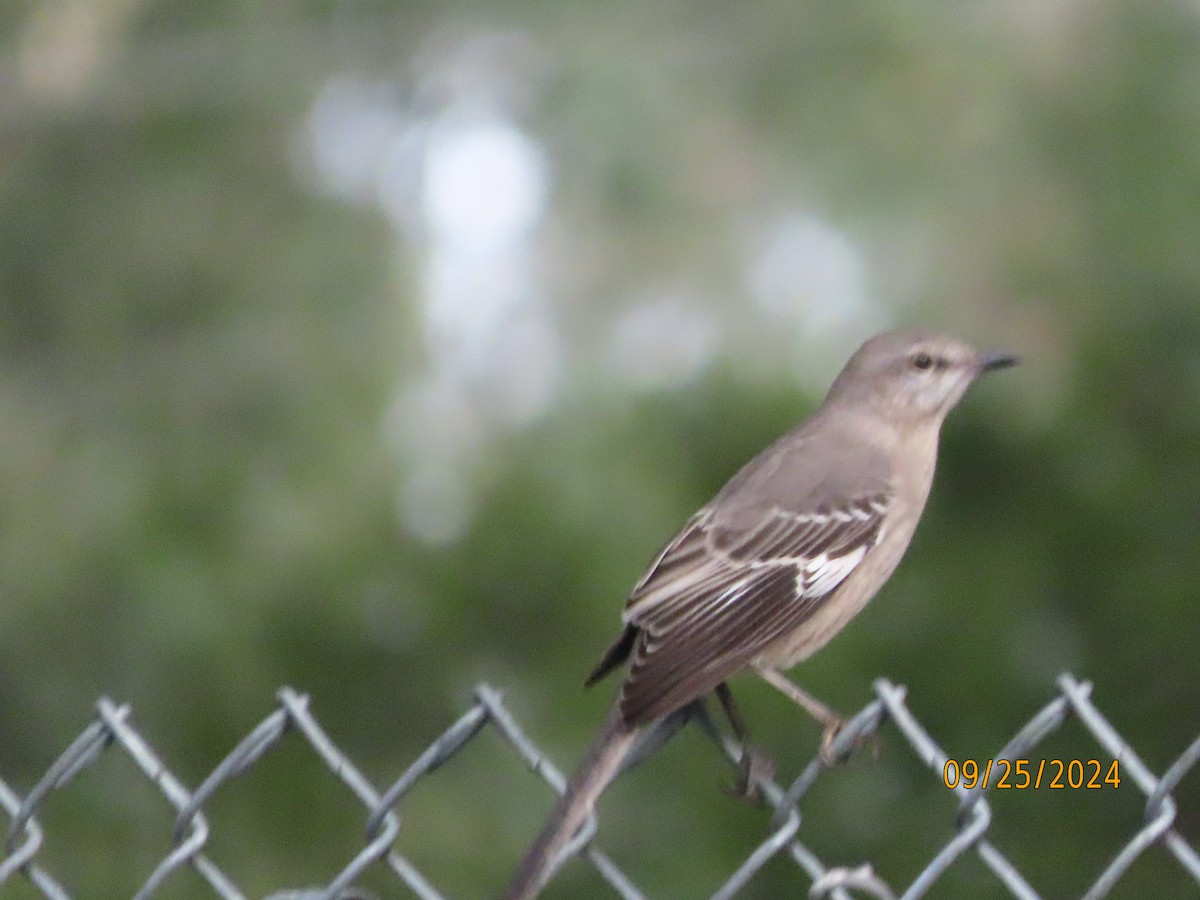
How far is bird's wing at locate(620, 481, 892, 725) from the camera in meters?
3.36

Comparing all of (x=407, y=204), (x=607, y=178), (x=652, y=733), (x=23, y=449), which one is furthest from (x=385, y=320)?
(x=652, y=733)

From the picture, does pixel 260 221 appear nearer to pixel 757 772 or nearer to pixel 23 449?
pixel 23 449

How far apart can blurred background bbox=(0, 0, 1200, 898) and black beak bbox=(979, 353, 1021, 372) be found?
3.29 ft

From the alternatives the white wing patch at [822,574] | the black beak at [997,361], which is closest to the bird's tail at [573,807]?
the white wing patch at [822,574]

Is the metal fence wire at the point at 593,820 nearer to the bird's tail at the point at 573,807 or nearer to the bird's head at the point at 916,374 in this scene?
the bird's tail at the point at 573,807

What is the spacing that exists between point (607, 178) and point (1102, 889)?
5042 millimetres

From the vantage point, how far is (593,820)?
2.53 meters

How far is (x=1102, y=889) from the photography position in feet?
6.79

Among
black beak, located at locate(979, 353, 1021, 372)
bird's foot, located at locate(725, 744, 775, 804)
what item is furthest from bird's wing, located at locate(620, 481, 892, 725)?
black beak, located at locate(979, 353, 1021, 372)

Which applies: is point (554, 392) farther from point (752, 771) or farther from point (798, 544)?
point (752, 771)

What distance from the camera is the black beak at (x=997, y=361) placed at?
13.6ft
